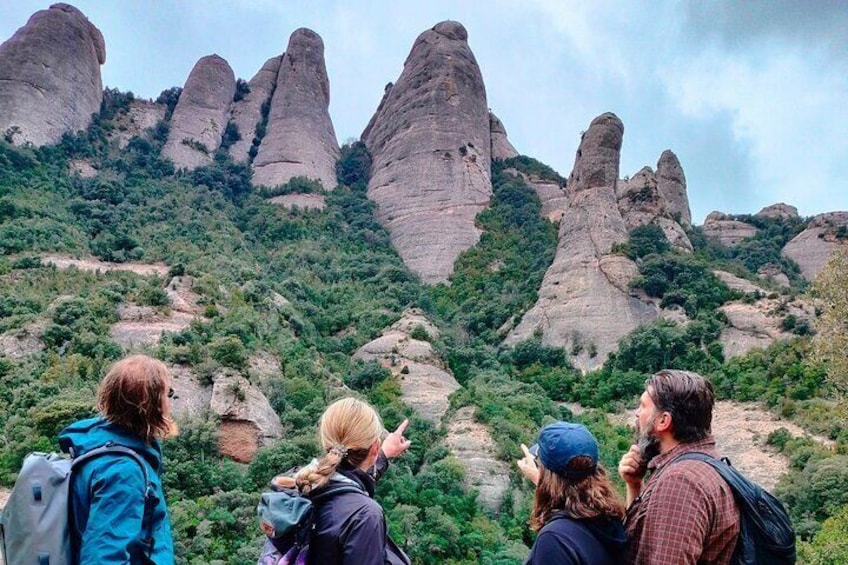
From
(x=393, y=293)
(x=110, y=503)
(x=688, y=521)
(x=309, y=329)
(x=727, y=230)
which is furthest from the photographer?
(x=727, y=230)

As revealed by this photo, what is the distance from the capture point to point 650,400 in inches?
107

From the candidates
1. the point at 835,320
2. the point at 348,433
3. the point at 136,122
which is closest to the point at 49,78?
the point at 136,122

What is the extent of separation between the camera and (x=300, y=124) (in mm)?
51156

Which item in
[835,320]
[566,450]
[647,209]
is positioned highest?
[647,209]

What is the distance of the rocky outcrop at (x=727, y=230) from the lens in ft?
177

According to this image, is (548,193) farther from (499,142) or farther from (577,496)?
(577,496)

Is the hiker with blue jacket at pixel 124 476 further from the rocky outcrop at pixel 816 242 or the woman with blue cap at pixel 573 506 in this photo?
the rocky outcrop at pixel 816 242

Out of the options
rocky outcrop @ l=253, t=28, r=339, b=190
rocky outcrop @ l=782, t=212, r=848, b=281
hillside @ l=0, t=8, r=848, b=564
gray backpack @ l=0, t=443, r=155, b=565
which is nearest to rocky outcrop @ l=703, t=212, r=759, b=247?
hillside @ l=0, t=8, r=848, b=564

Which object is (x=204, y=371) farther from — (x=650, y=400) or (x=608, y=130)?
(x=608, y=130)

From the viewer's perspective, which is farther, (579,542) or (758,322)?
(758,322)

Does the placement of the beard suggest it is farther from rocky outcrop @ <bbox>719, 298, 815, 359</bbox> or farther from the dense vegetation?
rocky outcrop @ <bbox>719, 298, 815, 359</bbox>

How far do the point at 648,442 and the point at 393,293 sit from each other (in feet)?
101

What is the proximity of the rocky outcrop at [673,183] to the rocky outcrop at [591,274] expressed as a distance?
1761cm

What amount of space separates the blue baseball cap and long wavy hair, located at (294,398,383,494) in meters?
0.77
